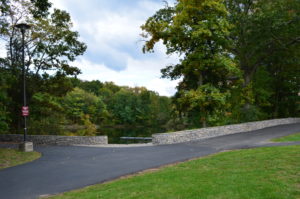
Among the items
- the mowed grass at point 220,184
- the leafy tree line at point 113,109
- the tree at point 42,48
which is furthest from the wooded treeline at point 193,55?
the leafy tree line at point 113,109

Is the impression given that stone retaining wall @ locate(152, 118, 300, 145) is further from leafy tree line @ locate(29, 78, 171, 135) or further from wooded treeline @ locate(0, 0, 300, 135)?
leafy tree line @ locate(29, 78, 171, 135)

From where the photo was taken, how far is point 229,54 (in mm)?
27016

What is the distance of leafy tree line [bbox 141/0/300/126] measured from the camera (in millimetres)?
20469

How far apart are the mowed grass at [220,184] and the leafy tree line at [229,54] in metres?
11.7

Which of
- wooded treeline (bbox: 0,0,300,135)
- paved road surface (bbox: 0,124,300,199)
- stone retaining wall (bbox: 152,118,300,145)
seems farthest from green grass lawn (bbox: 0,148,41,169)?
stone retaining wall (bbox: 152,118,300,145)

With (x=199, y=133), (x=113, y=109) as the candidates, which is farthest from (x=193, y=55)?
(x=113, y=109)

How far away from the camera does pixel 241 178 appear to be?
269 inches

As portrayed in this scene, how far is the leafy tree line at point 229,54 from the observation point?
67.2ft

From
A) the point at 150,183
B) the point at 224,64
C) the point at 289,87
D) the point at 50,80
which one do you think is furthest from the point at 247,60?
the point at 150,183

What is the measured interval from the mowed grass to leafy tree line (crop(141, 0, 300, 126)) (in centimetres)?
1165

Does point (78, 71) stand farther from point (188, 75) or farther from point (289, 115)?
point (289, 115)

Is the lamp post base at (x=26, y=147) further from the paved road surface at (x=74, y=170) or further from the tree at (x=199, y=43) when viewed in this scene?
the tree at (x=199, y=43)

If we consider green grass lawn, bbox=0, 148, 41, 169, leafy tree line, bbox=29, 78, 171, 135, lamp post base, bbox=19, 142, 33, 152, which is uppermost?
leafy tree line, bbox=29, 78, 171, 135

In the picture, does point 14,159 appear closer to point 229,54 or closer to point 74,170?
point 74,170
